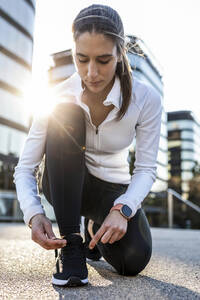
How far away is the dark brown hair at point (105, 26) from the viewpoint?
1.38 meters

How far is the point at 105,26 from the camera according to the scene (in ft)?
4.55

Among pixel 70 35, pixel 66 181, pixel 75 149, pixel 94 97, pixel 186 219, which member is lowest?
pixel 186 219

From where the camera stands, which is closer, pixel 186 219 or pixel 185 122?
pixel 186 219

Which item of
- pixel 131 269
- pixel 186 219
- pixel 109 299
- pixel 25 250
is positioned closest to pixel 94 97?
pixel 131 269

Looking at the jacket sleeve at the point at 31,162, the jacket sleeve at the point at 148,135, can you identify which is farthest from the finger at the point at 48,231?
the jacket sleeve at the point at 148,135

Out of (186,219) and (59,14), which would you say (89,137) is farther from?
(186,219)

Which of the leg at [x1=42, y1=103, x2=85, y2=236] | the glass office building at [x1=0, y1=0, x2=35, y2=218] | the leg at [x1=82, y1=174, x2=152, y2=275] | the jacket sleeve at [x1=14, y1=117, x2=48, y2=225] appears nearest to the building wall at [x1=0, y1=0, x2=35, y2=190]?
the glass office building at [x1=0, y1=0, x2=35, y2=218]

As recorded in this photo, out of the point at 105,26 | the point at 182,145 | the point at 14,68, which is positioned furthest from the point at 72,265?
the point at 182,145

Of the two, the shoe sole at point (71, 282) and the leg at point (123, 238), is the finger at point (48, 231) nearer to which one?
the shoe sole at point (71, 282)

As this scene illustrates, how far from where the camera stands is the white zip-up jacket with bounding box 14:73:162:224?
4.94ft

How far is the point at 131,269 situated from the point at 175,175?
48359 mm

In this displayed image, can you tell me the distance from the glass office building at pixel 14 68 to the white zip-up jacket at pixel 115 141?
12729mm

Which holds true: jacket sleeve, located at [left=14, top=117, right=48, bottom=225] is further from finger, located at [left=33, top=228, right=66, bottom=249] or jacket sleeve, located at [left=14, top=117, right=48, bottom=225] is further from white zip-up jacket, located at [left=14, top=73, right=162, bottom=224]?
finger, located at [left=33, top=228, right=66, bottom=249]

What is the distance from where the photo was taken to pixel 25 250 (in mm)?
2295
